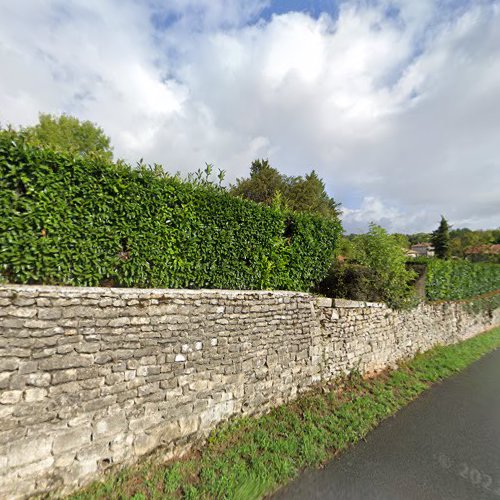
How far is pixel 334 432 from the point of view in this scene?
4312 mm

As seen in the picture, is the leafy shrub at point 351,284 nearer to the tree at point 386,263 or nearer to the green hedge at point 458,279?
the tree at point 386,263

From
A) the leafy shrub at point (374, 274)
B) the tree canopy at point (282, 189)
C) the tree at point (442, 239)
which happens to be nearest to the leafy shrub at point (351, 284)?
the leafy shrub at point (374, 274)

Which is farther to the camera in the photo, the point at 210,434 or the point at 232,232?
the point at 232,232

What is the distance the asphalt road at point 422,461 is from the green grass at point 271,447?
0.21 m

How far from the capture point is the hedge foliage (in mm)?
3186

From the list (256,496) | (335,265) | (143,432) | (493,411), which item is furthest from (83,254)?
(493,411)

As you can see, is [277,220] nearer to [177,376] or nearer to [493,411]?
[177,376]

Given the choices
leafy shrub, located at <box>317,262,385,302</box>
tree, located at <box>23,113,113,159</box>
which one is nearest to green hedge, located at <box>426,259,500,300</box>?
leafy shrub, located at <box>317,262,385,302</box>

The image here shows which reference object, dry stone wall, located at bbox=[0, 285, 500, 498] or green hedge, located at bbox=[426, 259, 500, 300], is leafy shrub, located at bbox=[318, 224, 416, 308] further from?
green hedge, located at bbox=[426, 259, 500, 300]

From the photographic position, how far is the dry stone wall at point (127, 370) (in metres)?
2.75

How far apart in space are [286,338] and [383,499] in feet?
8.55

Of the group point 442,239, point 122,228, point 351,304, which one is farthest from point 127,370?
point 442,239

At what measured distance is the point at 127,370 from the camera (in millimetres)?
3373

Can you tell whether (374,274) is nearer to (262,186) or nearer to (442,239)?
(262,186)
